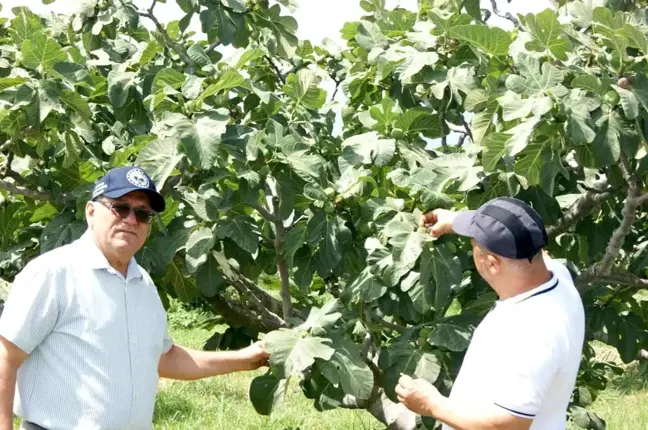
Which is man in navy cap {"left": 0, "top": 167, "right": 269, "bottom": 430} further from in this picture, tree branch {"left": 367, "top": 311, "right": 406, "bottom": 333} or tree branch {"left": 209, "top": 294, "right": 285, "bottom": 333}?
tree branch {"left": 209, "top": 294, "right": 285, "bottom": 333}

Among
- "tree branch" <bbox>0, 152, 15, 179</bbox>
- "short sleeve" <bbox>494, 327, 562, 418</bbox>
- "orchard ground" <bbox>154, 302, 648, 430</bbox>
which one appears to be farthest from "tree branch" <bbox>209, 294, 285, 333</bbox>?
"short sleeve" <bbox>494, 327, 562, 418</bbox>

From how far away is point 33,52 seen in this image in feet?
11.0

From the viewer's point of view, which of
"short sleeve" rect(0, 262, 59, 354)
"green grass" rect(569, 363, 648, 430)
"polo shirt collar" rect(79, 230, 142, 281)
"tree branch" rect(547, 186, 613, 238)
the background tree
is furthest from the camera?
"green grass" rect(569, 363, 648, 430)

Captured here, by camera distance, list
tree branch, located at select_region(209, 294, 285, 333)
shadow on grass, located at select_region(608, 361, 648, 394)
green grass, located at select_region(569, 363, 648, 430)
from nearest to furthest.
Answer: tree branch, located at select_region(209, 294, 285, 333) < green grass, located at select_region(569, 363, 648, 430) < shadow on grass, located at select_region(608, 361, 648, 394)

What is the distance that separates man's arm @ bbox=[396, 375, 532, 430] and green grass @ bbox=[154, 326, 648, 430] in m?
2.60

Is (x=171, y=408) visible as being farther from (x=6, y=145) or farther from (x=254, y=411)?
(x=6, y=145)

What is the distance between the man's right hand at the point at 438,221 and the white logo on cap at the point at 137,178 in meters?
0.84

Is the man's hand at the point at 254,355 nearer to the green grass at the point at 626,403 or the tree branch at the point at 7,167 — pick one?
the tree branch at the point at 7,167

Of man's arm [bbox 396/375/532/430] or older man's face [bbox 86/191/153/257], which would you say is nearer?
man's arm [bbox 396/375/532/430]

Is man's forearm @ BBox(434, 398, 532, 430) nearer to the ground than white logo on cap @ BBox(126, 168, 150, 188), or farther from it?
nearer to the ground

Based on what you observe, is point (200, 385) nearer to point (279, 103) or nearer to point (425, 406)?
point (279, 103)

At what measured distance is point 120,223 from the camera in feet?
9.70

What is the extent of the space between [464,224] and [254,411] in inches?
168

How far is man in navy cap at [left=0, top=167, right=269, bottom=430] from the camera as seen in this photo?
110 inches
